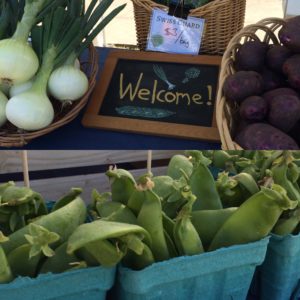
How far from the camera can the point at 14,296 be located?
1.50 ft

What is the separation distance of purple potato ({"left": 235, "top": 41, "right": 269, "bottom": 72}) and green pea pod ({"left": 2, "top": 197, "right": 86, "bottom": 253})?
0.63 meters

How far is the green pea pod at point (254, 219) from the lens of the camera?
514 mm

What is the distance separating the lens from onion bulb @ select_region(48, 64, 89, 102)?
1.02 metres

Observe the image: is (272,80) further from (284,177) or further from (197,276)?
(197,276)

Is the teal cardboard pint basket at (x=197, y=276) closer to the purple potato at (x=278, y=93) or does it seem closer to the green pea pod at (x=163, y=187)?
the green pea pod at (x=163, y=187)

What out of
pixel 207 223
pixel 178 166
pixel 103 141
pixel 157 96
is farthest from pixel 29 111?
pixel 207 223

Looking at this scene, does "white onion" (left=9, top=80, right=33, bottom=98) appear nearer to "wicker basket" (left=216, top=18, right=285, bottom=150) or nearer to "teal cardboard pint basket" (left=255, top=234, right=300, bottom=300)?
"wicker basket" (left=216, top=18, right=285, bottom=150)

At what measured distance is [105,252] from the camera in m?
0.46

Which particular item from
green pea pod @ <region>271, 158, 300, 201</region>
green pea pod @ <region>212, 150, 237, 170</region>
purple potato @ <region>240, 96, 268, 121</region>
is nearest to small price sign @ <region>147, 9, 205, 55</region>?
purple potato @ <region>240, 96, 268, 121</region>

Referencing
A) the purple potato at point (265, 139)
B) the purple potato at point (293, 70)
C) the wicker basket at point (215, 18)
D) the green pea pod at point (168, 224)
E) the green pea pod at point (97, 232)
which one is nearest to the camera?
the green pea pod at point (97, 232)

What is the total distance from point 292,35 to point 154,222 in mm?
639

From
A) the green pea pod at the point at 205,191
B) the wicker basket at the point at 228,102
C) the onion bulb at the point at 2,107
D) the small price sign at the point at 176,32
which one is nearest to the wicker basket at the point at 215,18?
the small price sign at the point at 176,32

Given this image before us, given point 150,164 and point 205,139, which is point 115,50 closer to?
point 205,139

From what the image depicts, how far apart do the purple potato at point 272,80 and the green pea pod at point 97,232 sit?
2.07 ft
